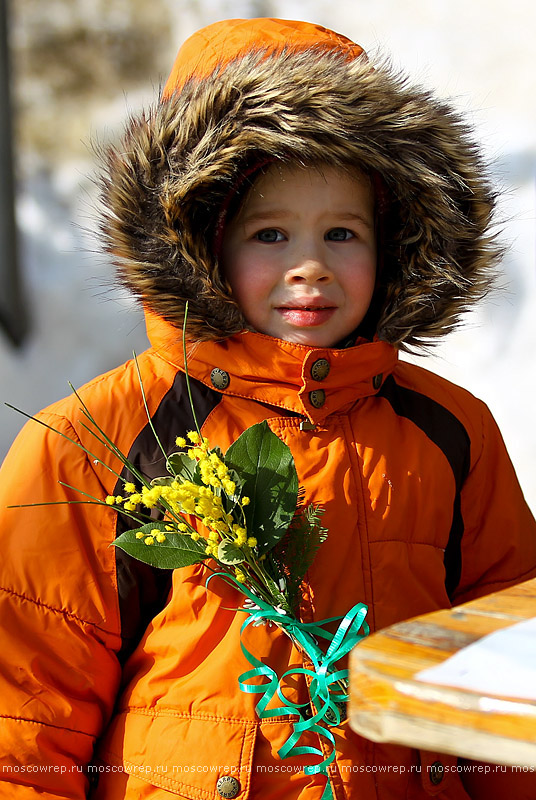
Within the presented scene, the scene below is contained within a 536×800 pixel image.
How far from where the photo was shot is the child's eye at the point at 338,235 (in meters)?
1.58

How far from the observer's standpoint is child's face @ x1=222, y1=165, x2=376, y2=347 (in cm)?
154

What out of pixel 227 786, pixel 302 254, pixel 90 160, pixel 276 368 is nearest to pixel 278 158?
pixel 302 254

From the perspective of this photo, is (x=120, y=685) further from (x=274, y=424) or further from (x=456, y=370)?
(x=456, y=370)

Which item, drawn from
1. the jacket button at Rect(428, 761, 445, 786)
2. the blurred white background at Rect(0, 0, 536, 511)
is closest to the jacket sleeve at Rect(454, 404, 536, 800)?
the jacket button at Rect(428, 761, 445, 786)

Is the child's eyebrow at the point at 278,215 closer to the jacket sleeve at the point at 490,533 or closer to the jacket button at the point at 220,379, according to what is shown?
the jacket button at the point at 220,379

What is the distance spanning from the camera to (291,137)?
57.4 inches

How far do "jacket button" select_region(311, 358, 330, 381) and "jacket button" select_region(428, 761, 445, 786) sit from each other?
2.12ft

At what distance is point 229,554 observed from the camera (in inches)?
49.7

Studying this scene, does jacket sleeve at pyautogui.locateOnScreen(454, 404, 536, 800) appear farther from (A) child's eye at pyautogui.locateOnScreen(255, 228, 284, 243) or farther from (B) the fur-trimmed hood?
(A) child's eye at pyautogui.locateOnScreen(255, 228, 284, 243)

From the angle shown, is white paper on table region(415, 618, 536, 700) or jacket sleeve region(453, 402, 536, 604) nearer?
white paper on table region(415, 618, 536, 700)

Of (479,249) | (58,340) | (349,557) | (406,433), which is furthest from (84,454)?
(58,340)

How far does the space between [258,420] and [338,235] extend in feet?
1.19

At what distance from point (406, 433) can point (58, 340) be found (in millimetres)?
1842

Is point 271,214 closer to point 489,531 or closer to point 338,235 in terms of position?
point 338,235
